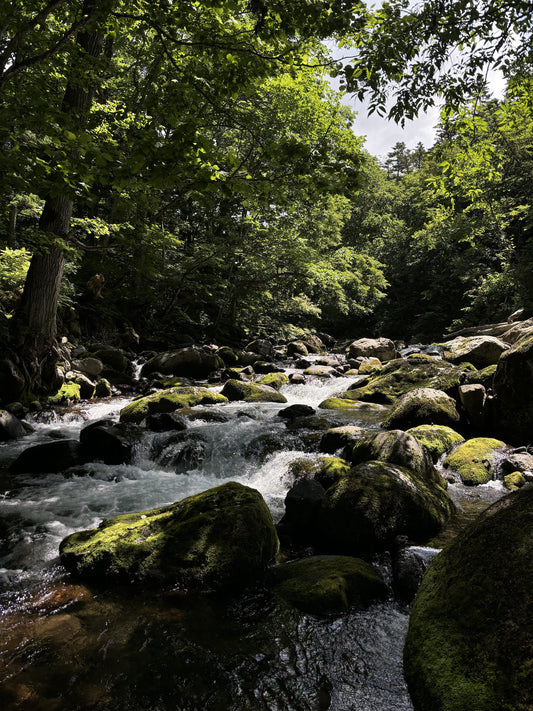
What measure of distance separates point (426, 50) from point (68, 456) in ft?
25.7

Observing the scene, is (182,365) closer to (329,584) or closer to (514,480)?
(514,480)

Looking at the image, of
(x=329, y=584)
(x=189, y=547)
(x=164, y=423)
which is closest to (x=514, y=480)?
(x=329, y=584)

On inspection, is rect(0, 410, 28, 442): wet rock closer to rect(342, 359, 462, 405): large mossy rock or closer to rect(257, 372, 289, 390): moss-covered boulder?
rect(257, 372, 289, 390): moss-covered boulder

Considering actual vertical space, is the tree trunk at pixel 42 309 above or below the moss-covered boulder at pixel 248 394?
above

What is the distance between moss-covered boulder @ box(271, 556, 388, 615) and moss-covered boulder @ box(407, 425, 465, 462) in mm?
3815

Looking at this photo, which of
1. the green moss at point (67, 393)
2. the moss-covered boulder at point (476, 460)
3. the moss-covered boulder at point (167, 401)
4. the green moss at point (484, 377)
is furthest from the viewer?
the green moss at point (67, 393)

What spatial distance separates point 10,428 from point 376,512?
7706mm

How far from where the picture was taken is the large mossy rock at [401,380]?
10609mm

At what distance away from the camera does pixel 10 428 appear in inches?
316

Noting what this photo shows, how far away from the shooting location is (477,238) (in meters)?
24.3

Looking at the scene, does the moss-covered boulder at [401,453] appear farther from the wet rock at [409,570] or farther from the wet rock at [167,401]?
the wet rock at [167,401]

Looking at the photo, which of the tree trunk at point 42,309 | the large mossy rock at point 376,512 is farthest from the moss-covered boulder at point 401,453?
the tree trunk at point 42,309

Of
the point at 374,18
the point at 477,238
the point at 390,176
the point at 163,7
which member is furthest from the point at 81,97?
the point at 390,176

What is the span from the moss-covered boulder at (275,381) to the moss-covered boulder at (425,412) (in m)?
5.67
